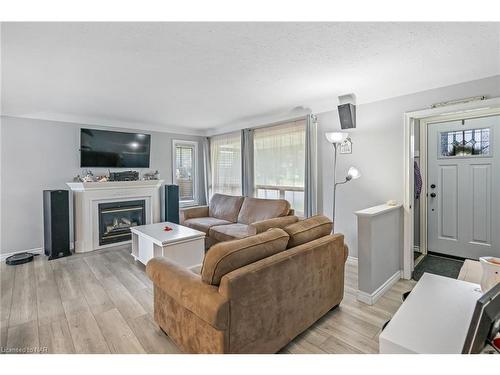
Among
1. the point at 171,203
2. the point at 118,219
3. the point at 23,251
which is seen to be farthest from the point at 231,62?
the point at 23,251

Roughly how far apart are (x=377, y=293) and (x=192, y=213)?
3.39 metres

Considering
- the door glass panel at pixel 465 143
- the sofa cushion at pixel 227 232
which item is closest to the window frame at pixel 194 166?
the sofa cushion at pixel 227 232

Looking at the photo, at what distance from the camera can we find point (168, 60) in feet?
7.15

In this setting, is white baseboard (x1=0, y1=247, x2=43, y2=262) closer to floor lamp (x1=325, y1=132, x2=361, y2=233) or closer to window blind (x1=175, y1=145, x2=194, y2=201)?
window blind (x1=175, y1=145, x2=194, y2=201)

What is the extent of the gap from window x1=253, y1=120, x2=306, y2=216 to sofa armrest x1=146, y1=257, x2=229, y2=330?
2730 mm

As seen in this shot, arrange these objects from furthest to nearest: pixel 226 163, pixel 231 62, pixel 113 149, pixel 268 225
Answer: pixel 226 163 < pixel 113 149 < pixel 268 225 < pixel 231 62

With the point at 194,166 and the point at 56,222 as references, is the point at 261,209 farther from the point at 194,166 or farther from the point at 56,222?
the point at 56,222

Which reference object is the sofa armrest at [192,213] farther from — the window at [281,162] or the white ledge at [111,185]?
the window at [281,162]

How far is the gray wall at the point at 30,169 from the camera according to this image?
3.73m

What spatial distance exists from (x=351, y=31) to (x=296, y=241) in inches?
60.6

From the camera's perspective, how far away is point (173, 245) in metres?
3.07

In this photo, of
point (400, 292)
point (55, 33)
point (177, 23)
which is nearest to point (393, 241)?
point (400, 292)

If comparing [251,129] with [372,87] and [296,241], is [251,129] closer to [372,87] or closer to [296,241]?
[372,87]

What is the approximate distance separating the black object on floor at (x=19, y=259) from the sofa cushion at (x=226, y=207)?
283 cm
